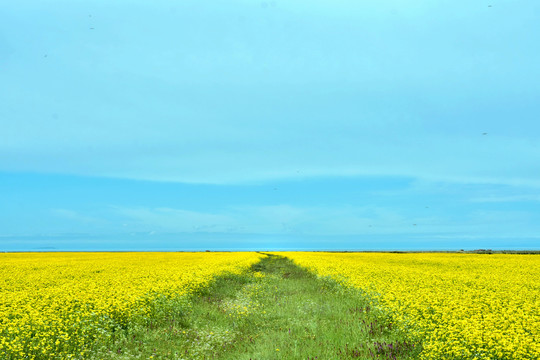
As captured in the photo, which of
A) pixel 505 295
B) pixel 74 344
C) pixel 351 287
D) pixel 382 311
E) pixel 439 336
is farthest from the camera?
pixel 351 287

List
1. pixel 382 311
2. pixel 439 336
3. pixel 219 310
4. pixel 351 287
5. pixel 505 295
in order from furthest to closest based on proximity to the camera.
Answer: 1. pixel 351 287
2. pixel 219 310
3. pixel 505 295
4. pixel 382 311
5. pixel 439 336

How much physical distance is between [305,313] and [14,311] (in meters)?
9.55

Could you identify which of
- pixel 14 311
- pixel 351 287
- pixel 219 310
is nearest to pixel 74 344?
pixel 14 311

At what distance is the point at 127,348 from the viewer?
8.99 meters

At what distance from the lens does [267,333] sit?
11.0 metres

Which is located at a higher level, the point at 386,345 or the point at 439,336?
the point at 439,336

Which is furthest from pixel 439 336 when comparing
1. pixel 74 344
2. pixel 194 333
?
pixel 74 344

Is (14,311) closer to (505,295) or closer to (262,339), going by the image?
(262,339)

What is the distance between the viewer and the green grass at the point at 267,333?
872cm

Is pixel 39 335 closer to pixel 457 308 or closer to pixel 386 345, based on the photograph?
pixel 386 345

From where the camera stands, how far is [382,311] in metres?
11.1

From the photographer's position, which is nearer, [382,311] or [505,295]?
[382,311]

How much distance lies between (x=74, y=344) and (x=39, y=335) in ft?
2.68

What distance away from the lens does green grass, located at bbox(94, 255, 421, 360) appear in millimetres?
8719
